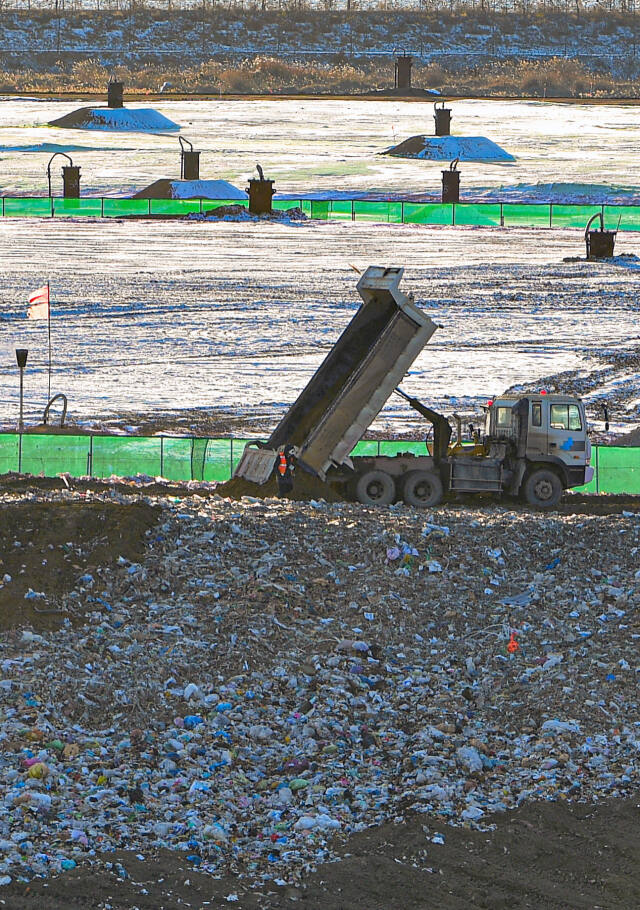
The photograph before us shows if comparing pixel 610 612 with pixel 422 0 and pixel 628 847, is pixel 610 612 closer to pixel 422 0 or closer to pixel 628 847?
pixel 628 847

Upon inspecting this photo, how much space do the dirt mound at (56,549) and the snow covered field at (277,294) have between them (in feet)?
36.1

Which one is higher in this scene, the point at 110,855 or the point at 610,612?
the point at 610,612

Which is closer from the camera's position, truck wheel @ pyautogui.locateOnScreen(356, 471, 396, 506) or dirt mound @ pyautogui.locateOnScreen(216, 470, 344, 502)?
dirt mound @ pyautogui.locateOnScreen(216, 470, 344, 502)

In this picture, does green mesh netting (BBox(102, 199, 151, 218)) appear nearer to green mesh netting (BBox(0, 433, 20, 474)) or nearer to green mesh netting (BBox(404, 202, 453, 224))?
green mesh netting (BBox(404, 202, 453, 224))

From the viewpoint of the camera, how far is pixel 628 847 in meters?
8.73

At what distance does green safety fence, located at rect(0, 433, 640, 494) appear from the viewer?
63.3ft

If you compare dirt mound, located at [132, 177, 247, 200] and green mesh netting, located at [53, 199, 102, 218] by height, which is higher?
dirt mound, located at [132, 177, 247, 200]

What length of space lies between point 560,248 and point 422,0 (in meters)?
114

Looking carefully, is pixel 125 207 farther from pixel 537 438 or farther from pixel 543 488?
pixel 543 488

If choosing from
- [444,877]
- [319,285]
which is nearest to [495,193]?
[319,285]

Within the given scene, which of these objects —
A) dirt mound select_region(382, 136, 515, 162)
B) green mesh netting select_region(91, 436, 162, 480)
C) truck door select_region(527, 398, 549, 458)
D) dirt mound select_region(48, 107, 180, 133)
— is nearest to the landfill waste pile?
truck door select_region(527, 398, 549, 458)

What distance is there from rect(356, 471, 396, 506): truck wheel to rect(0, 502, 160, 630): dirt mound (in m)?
4.74

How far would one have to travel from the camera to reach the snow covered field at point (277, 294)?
27703 millimetres

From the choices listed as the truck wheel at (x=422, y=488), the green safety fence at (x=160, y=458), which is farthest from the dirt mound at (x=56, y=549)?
the green safety fence at (x=160, y=458)
